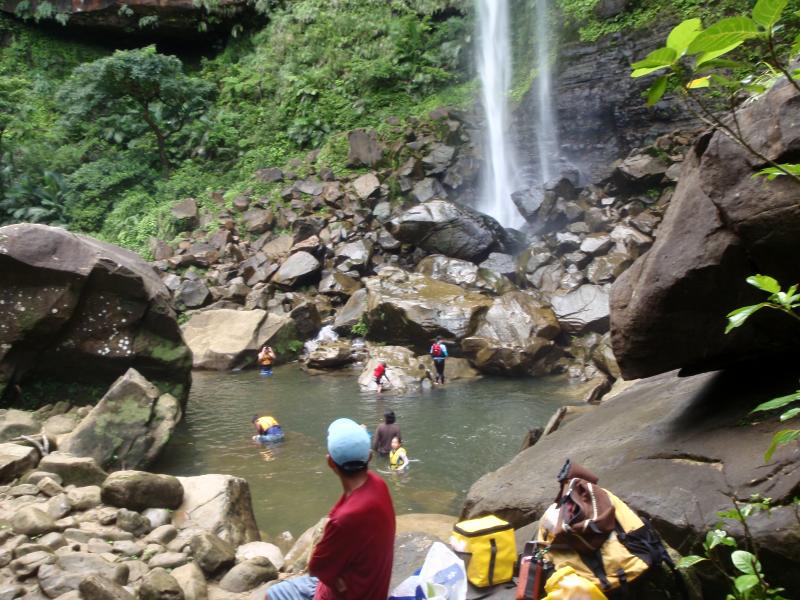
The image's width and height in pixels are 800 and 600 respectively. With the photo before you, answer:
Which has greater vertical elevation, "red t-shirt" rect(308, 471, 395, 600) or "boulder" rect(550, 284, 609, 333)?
"red t-shirt" rect(308, 471, 395, 600)

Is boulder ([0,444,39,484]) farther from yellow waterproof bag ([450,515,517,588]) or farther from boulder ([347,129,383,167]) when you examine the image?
boulder ([347,129,383,167])

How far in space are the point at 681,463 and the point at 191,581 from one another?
3856mm

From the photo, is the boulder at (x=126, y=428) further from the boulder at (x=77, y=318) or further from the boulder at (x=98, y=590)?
the boulder at (x=98, y=590)

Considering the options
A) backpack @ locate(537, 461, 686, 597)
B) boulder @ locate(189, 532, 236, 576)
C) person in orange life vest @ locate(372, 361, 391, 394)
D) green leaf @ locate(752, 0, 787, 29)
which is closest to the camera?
green leaf @ locate(752, 0, 787, 29)

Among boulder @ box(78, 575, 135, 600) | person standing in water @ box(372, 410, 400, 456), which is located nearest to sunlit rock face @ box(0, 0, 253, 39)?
person standing in water @ box(372, 410, 400, 456)

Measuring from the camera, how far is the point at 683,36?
1.75 meters

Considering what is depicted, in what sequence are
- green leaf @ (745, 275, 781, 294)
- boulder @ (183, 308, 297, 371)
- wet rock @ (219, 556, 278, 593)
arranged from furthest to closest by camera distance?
boulder @ (183, 308, 297, 371) < wet rock @ (219, 556, 278, 593) < green leaf @ (745, 275, 781, 294)

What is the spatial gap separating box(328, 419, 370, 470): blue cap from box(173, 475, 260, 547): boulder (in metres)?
4.27

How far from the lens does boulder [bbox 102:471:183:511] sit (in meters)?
6.80

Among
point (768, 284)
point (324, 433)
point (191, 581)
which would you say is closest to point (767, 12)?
point (768, 284)

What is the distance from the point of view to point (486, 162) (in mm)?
Result: 24656

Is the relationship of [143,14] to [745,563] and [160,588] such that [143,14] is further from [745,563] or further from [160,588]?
[745,563]

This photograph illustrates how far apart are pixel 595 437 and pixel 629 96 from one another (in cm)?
1784

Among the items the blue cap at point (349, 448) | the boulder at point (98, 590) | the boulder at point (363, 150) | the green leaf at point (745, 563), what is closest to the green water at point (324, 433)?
the boulder at point (98, 590)
